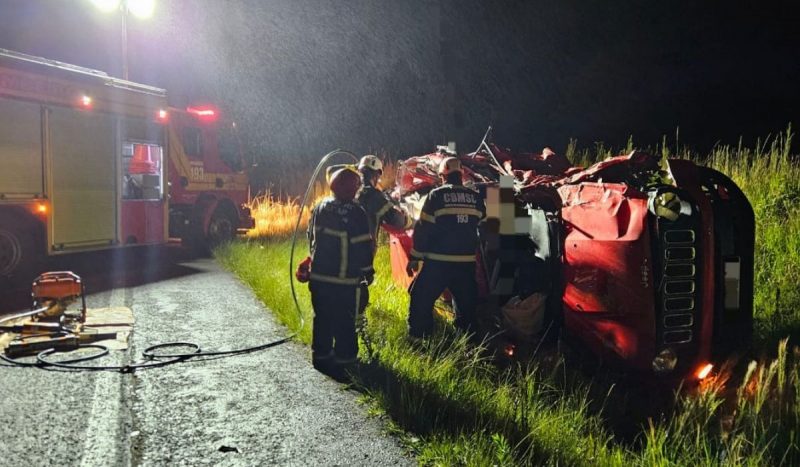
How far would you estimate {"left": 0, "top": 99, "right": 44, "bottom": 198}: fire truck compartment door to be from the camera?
8.73m

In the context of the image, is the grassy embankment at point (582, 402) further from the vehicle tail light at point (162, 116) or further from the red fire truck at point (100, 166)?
the vehicle tail light at point (162, 116)

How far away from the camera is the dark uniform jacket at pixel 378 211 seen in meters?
5.32

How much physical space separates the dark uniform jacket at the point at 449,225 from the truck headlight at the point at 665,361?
1726 mm

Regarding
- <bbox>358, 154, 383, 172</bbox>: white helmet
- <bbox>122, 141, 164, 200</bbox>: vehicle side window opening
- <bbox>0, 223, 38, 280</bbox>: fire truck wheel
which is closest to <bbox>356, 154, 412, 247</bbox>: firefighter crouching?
<bbox>358, 154, 383, 172</bbox>: white helmet

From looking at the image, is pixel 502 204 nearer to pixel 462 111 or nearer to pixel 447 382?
pixel 447 382

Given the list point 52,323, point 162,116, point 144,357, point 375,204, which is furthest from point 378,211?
point 162,116

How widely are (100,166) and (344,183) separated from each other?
7045 millimetres

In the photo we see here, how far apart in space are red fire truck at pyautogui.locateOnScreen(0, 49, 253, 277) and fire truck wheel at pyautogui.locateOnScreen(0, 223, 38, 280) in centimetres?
1

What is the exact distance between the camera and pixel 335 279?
4.79m

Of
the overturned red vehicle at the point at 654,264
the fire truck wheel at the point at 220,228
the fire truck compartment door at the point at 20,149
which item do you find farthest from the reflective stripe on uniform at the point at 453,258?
the fire truck wheel at the point at 220,228

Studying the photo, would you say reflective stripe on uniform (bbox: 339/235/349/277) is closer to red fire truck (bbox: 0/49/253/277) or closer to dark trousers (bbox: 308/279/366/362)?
dark trousers (bbox: 308/279/366/362)

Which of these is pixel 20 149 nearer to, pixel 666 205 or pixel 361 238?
pixel 361 238

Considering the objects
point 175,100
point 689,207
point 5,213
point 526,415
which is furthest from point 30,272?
point 175,100

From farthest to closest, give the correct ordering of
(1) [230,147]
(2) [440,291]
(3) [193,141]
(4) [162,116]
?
(1) [230,147] → (3) [193,141] → (4) [162,116] → (2) [440,291]
